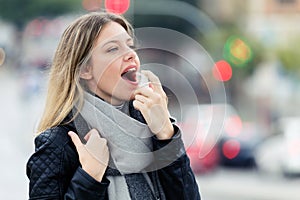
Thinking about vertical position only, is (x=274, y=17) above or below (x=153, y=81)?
above

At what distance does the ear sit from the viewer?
236 cm

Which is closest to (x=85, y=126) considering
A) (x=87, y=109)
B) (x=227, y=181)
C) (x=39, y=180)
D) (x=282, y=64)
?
(x=87, y=109)

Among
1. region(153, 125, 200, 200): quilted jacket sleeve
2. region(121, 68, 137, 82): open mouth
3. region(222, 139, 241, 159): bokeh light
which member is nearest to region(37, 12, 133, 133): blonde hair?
region(121, 68, 137, 82): open mouth

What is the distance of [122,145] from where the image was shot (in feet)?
7.54

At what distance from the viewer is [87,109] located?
7.58 ft

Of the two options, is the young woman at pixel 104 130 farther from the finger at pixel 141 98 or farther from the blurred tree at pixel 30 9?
the blurred tree at pixel 30 9

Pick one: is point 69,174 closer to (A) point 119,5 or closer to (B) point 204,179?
(A) point 119,5

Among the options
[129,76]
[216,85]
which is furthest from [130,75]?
[216,85]

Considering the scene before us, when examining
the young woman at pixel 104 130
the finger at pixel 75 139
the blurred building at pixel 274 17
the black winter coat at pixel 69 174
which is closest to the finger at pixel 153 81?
the young woman at pixel 104 130

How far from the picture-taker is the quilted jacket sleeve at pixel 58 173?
2221 mm

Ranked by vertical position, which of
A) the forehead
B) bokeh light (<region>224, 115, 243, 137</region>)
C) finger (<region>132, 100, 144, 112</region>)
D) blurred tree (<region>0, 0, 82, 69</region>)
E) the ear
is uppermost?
blurred tree (<region>0, 0, 82, 69</region>)

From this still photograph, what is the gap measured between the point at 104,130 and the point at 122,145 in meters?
0.06

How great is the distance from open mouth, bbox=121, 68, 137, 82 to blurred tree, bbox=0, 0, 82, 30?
42.6m

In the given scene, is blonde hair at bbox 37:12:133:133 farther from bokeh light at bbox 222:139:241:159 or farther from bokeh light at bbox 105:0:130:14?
bokeh light at bbox 222:139:241:159
